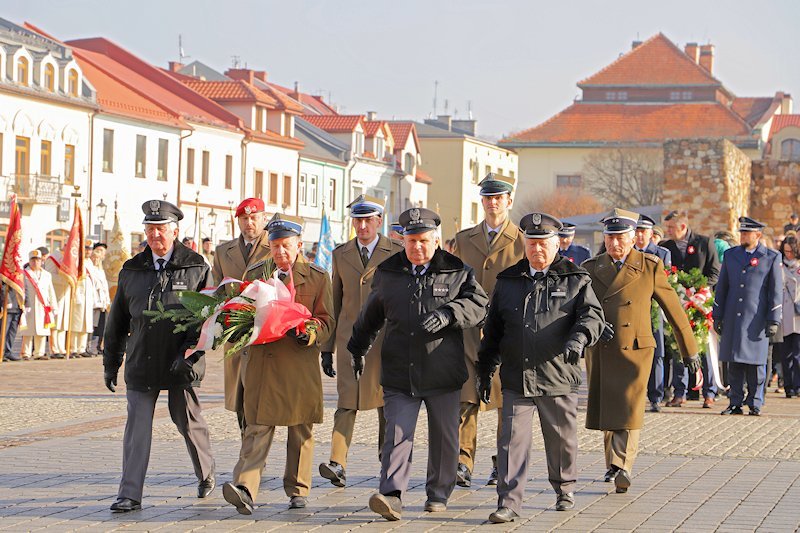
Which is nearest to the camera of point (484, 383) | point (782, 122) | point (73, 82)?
point (484, 383)

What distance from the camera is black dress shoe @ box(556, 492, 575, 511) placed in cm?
945

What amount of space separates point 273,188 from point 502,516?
57.5 m

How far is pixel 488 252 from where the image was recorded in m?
10.8

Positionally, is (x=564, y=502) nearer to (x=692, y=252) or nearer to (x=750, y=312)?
(x=750, y=312)

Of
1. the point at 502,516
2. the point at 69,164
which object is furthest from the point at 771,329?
the point at 69,164

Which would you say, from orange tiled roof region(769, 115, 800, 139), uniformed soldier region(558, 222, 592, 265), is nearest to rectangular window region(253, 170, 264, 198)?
orange tiled roof region(769, 115, 800, 139)

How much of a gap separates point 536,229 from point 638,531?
6.55ft

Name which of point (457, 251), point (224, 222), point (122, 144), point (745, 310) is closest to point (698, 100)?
point (224, 222)

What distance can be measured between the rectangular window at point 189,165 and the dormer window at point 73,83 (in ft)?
25.0

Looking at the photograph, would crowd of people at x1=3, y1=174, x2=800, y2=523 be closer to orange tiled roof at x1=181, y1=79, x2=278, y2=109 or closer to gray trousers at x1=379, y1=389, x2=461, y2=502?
gray trousers at x1=379, y1=389, x2=461, y2=502

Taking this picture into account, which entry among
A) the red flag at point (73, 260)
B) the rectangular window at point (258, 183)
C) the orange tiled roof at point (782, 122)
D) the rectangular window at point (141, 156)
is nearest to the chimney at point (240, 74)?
the rectangular window at point (258, 183)

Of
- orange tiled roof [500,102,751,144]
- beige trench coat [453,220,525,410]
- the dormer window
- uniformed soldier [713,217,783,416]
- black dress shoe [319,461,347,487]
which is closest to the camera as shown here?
black dress shoe [319,461,347,487]

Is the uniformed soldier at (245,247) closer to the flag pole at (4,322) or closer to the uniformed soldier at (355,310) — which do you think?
the uniformed soldier at (355,310)

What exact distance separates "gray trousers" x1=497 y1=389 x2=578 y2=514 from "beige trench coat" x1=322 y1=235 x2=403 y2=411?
1507 mm
